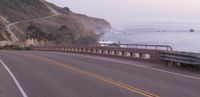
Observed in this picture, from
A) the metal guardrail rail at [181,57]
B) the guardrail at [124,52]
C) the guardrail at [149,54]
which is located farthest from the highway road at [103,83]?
the guardrail at [124,52]

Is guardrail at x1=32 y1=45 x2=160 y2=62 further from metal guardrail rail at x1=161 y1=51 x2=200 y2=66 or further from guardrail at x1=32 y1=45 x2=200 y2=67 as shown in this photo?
metal guardrail rail at x1=161 y1=51 x2=200 y2=66

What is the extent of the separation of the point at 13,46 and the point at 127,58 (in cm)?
6831

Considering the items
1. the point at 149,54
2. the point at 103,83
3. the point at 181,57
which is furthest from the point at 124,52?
the point at 103,83

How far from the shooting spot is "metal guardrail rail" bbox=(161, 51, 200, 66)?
24250 millimetres

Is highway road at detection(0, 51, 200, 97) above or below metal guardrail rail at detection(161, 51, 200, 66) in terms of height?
below

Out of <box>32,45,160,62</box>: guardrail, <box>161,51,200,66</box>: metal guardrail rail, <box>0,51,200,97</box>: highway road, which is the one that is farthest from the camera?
<box>32,45,160,62</box>: guardrail

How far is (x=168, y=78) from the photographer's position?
67.3 ft

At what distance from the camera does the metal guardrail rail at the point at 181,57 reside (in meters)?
24.2

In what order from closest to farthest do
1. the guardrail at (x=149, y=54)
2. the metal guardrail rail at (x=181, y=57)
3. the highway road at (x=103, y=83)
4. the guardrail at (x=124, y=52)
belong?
the highway road at (x=103, y=83)
the metal guardrail rail at (x=181, y=57)
the guardrail at (x=149, y=54)
the guardrail at (x=124, y=52)

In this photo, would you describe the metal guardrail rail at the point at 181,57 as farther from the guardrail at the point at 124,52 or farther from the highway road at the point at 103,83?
the guardrail at the point at 124,52

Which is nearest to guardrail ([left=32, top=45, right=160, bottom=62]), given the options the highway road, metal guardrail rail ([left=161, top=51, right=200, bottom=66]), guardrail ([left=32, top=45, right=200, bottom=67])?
guardrail ([left=32, top=45, right=200, bottom=67])

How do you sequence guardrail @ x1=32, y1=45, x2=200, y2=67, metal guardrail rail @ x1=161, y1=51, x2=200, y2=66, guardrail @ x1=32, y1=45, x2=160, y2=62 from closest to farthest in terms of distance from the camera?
metal guardrail rail @ x1=161, y1=51, x2=200, y2=66 → guardrail @ x1=32, y1=45, x2=200, y2=67 → guardrail @ x1=32, y1=45, x2=160, y2=62

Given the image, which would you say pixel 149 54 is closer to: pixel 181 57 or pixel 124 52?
pixel 124 52

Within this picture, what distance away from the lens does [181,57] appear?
84.4ft
